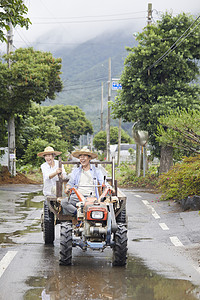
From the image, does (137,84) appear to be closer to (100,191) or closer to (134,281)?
(100,191)

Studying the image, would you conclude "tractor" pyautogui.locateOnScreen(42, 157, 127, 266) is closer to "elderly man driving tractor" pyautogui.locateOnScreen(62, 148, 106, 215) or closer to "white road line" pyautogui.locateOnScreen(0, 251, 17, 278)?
"elderly man driving tractor" pyautogui.locateOnScreen(62, 148, 106, 215)

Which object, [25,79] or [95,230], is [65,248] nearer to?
[95,230]

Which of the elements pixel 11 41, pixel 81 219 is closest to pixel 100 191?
pixel 81 219

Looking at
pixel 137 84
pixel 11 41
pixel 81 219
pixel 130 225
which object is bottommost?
pixel 130 225

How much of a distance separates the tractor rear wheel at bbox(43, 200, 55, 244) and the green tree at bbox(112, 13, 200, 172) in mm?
16204

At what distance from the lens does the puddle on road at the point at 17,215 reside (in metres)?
11.2

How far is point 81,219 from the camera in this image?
8.05 meters

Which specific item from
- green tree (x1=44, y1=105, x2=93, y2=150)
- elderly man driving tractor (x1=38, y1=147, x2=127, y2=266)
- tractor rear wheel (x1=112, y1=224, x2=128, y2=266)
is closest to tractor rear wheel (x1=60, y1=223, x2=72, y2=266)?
elderly man driving tractor (x1=38, y1=147, x2=127, y2=266)

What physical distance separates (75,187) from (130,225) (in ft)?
14.8

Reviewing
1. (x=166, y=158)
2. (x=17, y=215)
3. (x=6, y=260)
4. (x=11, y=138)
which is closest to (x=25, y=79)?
(x=11, y=138)

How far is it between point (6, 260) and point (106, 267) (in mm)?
1688

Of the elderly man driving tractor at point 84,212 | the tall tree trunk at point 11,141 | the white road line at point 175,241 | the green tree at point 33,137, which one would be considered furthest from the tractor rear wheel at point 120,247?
the green tree at point 33,137

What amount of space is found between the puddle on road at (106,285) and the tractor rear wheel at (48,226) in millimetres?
2034

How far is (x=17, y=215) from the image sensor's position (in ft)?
47.9
